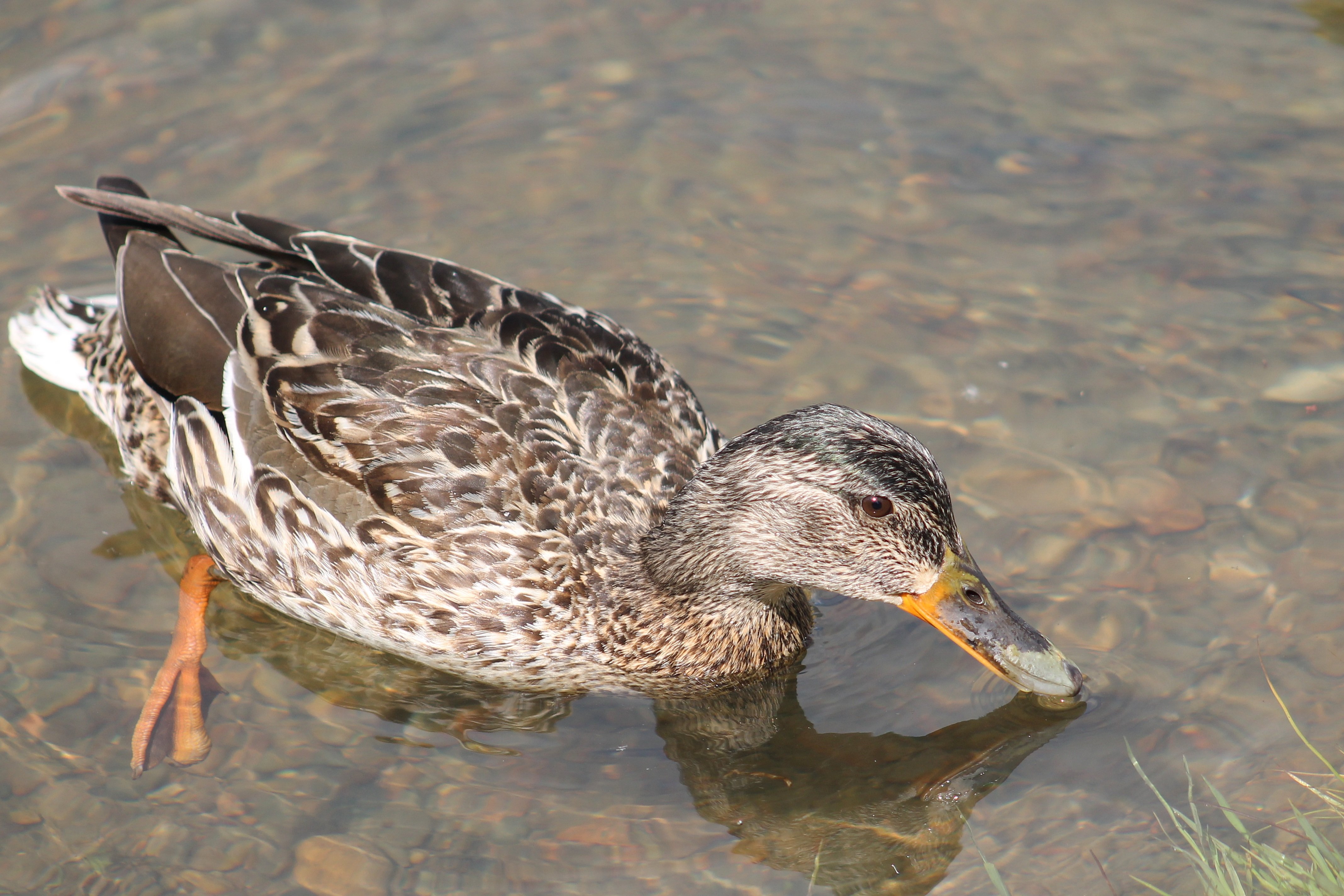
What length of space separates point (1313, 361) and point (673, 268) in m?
3.47

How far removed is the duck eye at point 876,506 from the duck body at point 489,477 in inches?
1.2

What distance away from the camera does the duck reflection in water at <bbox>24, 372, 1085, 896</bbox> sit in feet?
17.5

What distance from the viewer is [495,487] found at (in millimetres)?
5695

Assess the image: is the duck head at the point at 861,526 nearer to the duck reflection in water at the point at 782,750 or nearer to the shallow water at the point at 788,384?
the duck reflection in water at the point at 782,750

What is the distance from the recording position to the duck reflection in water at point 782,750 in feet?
17.5

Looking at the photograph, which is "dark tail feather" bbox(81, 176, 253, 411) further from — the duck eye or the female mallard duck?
the duck eye

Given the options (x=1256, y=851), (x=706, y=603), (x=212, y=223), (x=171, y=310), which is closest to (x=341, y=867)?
(x=706, y=603)

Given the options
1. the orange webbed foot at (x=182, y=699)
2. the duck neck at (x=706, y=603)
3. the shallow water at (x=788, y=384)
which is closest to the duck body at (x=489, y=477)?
the duck neck at (x=706, y=603)

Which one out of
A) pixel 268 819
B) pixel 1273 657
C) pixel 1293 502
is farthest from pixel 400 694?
pixel 1293 502

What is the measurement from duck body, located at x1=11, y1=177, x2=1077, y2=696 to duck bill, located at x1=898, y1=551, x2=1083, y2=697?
0.21ft

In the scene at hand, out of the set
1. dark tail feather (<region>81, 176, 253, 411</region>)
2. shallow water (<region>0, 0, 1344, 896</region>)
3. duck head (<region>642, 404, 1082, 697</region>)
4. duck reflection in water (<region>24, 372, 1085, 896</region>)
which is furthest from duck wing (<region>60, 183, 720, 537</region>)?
shallow water (<region>0, 0, 1344, 896</region>)

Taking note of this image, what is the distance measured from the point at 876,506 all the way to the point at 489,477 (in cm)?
158

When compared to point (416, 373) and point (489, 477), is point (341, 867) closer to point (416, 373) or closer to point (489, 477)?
point (489, 477)

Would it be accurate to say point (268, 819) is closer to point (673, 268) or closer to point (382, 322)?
point (382, 322)
